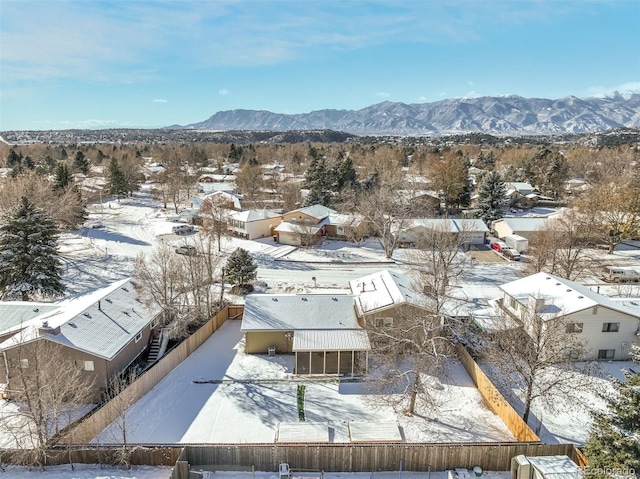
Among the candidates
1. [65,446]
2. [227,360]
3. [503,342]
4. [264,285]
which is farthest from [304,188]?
[65,446]

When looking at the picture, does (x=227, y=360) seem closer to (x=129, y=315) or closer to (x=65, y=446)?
(x=129, y=315)

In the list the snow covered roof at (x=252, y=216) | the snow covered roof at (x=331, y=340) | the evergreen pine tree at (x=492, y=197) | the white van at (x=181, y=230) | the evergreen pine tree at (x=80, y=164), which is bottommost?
the snow covered roof at (x=331, y=340)

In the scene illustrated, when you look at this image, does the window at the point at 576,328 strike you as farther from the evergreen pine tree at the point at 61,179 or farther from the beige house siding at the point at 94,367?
the evergreen pine tree at the point at 61,179

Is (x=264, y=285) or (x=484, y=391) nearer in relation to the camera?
(x=484, y=391)

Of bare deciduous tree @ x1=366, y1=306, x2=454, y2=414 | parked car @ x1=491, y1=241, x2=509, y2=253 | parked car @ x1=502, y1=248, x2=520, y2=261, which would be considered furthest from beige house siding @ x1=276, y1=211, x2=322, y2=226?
bare deciduous tree @ x1=366, y1=306, x2=454, y2=414

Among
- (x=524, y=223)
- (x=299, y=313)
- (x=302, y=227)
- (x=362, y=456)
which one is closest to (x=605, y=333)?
(x=362, y=456)

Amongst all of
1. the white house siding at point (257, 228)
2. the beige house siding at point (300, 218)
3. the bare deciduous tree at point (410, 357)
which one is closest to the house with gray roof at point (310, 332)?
the bare deciduous tree at point (410, 357)
